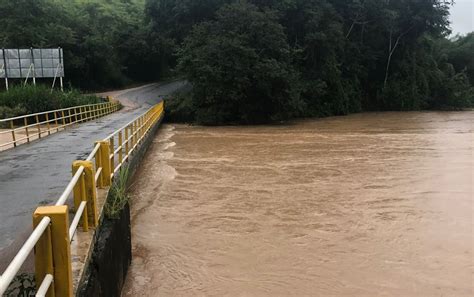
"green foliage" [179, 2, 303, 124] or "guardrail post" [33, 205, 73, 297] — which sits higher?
"green foliage" [179, 2, 303, 124]

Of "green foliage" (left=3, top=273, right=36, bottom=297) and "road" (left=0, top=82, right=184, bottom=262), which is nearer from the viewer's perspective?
"green foliage" (left=3, top=273, right=36, bottom=297)

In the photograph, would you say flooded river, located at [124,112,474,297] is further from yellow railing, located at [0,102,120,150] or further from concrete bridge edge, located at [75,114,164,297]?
yellow railing, located at [0,102,120,150]

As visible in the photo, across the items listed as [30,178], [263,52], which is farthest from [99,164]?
[263,52]

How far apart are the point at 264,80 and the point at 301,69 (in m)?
9.63

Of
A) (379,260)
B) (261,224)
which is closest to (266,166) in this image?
(261,224)

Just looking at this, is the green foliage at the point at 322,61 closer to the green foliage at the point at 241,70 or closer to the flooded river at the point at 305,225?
the green foliage at the point at 241,70

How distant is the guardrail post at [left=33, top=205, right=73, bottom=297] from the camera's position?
324 cm

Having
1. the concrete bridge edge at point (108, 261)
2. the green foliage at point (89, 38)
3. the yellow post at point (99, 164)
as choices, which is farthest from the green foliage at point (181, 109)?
the concrete bridge edge at point (108, 261)

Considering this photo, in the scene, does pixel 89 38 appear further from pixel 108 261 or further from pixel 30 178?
pixel 108 261

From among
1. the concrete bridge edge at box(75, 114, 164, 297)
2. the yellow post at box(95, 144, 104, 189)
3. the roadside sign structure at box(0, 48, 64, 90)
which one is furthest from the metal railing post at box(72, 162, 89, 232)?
the roadside sign structure at box(0, 48, 64, 90)

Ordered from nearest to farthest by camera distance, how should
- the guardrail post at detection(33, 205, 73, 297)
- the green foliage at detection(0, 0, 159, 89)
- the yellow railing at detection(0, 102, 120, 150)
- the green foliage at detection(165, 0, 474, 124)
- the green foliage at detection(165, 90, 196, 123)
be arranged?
the guardrail post at detection(33, 205, 73, 297) → the yellow railing at detection(0, 102, 120, 150) → the green foliage at detection(165, 0, 474, 124) → the green foliage at detection(165, 90, 196, 123) → the green foliage at detection(0, 0, 159, 89)

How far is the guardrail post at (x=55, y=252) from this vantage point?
3238 mm

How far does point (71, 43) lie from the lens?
53.9m

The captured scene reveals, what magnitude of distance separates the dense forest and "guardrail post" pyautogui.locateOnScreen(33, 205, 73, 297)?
29723mm
